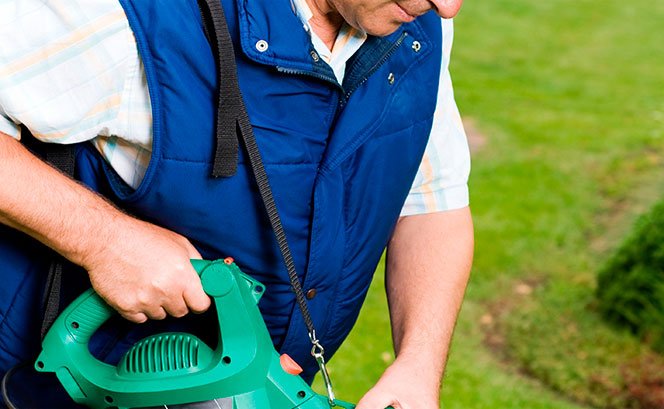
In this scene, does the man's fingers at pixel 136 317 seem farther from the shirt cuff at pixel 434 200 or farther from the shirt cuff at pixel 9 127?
the shirt cuff at pixel 434 200

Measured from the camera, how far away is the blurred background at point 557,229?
16.5 ft

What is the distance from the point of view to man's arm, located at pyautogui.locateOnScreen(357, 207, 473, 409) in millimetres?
2432

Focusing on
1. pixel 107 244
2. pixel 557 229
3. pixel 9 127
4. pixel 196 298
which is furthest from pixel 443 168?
pixel 557 229

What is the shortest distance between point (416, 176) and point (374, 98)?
385mm

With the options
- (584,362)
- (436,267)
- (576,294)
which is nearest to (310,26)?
(436,267)

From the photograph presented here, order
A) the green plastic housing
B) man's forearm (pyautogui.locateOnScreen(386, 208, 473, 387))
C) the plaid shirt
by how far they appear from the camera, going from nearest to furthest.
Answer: the plaid shirt < the green plastic housing < man's forearm (pyautogui.locateOnScreen(386, 208, 473, 387))

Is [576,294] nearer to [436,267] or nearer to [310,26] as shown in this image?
[436,267]

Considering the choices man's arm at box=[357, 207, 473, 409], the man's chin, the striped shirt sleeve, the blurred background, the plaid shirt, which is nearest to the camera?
the plaid shirt

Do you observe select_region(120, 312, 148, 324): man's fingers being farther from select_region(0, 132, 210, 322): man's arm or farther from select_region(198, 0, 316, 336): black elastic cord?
select_region(198, 0, 316, 336): black elastic cord

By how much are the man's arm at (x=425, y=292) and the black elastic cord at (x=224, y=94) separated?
1.95 ft

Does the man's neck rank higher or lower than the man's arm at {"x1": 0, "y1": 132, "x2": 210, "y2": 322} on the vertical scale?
higher

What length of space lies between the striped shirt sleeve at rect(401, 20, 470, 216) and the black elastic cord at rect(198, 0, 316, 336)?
59 cm

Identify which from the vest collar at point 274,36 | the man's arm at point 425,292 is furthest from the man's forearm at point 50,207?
the man's arm at point 425,292

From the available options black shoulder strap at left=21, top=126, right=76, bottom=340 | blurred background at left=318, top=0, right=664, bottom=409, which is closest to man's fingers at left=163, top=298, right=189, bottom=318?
black shoulder strap at left=21, top=126, right=76, bottom=340
